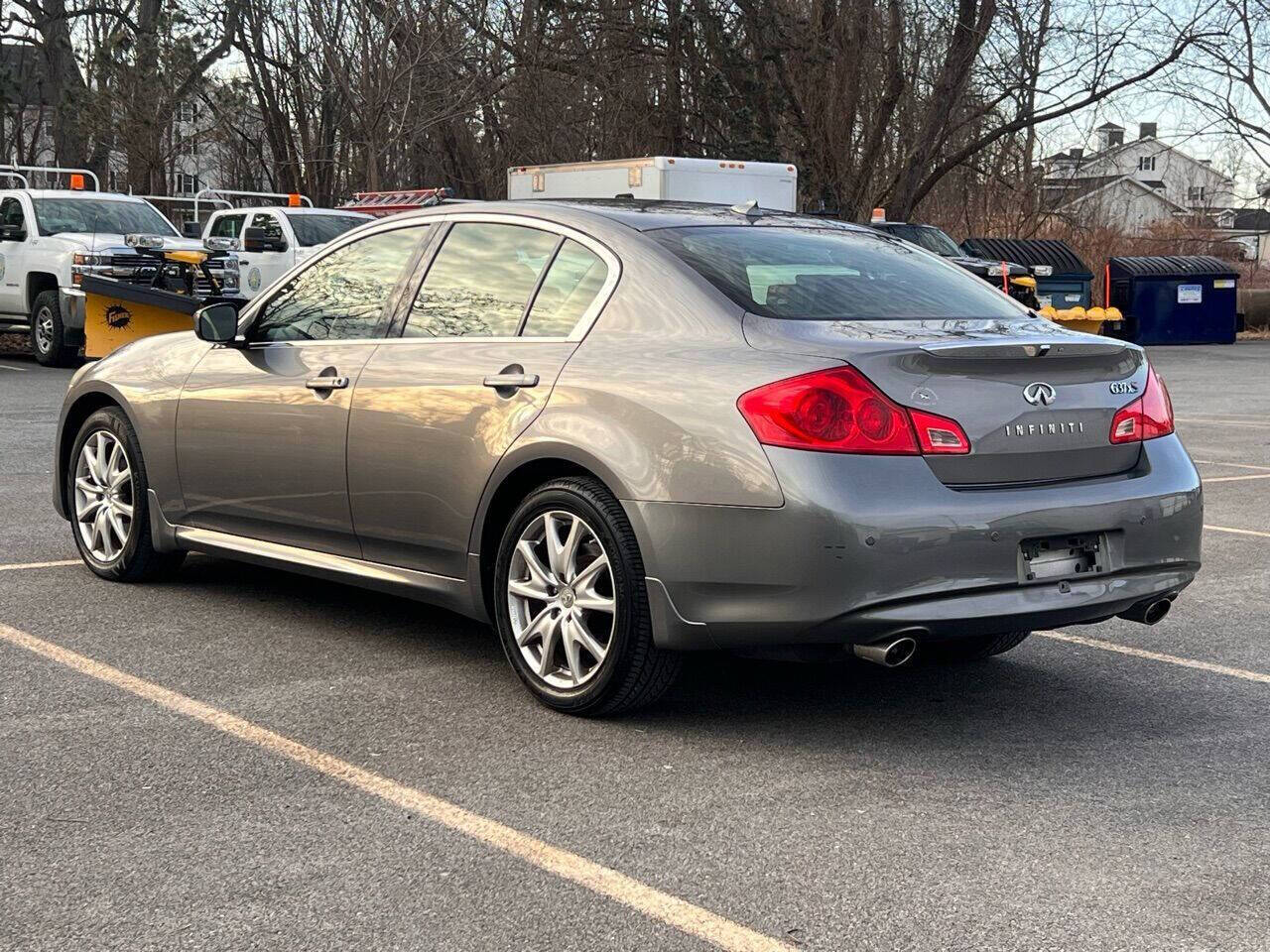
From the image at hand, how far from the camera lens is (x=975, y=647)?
5633 millimetres

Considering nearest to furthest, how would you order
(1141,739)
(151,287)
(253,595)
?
(1141,739) < (253,595) < (151,287)

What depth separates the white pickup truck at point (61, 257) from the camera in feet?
60.1

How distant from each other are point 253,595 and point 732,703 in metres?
2.42

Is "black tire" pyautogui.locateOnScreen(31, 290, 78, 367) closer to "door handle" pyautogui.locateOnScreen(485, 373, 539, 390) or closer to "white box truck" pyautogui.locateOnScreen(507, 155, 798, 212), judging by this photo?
"white box truck" pyautogui.locateOnScreen(507, 155, 798, 212)

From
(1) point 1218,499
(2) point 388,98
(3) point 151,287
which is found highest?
(2) point 388,98

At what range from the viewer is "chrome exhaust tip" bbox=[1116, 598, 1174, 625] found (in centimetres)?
492

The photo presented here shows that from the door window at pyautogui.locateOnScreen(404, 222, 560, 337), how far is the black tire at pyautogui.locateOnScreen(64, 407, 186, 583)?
5.50 feet

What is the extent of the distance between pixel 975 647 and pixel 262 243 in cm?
1633

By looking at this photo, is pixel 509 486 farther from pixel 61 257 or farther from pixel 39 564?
pixel 61 257

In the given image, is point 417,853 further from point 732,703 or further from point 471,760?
point 732,703

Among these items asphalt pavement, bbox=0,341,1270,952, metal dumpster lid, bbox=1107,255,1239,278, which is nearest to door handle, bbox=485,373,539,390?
asphalt pavement, bbox=0,341,1270,952

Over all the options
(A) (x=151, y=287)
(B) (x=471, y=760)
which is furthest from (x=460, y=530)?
(A) (x=151, y=287)

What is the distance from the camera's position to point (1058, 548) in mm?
4664

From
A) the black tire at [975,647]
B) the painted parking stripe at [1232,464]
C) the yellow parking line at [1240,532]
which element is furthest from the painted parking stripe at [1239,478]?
the black tire at [975,647]
